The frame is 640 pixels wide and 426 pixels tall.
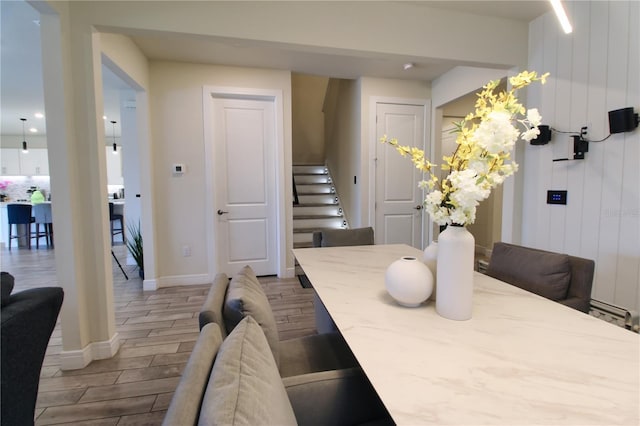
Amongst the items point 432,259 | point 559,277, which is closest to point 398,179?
point 559,277

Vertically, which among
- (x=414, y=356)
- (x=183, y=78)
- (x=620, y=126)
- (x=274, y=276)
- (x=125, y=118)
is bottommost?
(x=274, y=276)

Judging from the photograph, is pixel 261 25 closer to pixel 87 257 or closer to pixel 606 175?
pixel 87 257

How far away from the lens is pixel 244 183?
12.7 feet

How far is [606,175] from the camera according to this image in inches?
86.2

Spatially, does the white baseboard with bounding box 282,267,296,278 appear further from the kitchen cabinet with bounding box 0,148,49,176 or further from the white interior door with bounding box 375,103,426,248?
the kitchen cabinet with bounding box 0,148,49,176

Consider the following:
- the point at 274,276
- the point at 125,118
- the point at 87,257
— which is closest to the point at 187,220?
the point at 274,276

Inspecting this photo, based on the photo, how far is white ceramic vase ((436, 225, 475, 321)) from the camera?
3.41 ft

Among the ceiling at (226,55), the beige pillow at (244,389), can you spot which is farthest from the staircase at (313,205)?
the beige pillow at (244,389)

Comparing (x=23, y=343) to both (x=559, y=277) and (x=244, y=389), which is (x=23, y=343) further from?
(x=559, y=277)

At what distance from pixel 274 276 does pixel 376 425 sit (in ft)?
10.2

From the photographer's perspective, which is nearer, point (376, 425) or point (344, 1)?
point (376, 425)

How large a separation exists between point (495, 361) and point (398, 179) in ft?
11.6

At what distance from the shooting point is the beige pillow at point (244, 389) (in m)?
0.56

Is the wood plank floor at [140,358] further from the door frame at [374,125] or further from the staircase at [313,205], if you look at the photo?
the door frame at [374,125]
